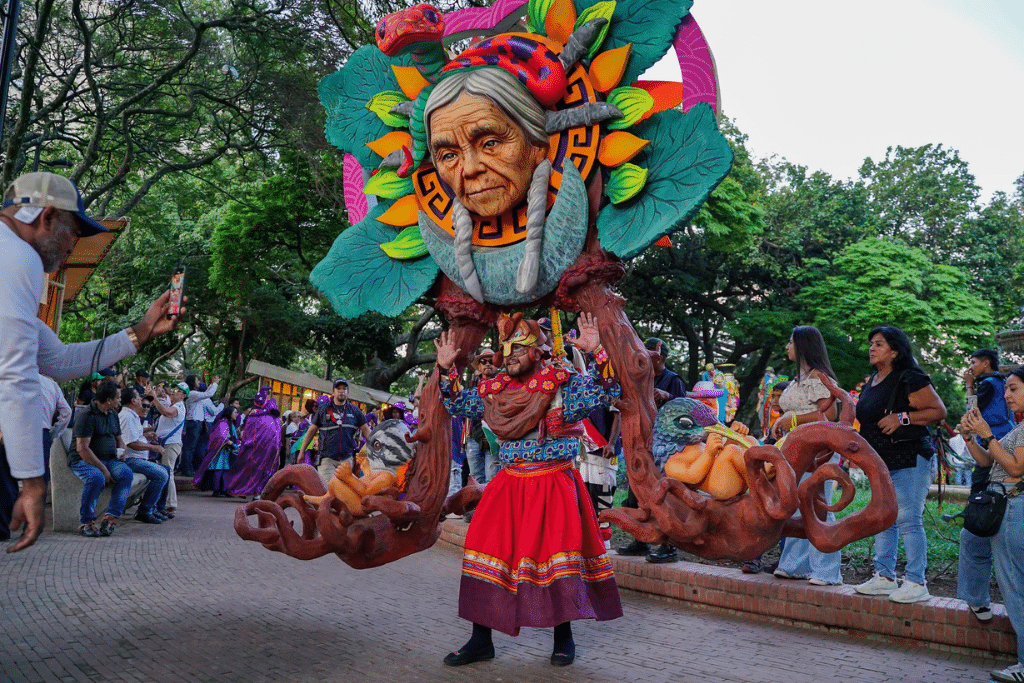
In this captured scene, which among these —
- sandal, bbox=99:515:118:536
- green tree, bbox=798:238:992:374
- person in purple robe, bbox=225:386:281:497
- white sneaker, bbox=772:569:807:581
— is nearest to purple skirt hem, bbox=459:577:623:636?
white sneaker, bbox=772:569:807:581

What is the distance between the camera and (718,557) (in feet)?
12.0

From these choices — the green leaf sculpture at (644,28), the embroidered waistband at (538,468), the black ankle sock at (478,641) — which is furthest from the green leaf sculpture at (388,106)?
the black ankle sock at (478,641)

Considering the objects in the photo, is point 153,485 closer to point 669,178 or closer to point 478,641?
point 478,641

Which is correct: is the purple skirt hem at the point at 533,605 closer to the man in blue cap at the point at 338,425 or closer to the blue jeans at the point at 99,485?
the blue jeans at the point at 99,485

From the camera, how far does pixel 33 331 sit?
109 inches

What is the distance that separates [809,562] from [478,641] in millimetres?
2716

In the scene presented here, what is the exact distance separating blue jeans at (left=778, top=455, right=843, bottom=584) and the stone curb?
0.41 ft

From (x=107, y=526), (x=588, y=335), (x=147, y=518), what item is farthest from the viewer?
(x=147, y=518)

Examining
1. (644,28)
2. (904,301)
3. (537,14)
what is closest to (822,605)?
(644,28)

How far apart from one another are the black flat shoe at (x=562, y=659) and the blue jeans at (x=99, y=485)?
5.77 meters

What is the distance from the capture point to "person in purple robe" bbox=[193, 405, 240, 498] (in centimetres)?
1235

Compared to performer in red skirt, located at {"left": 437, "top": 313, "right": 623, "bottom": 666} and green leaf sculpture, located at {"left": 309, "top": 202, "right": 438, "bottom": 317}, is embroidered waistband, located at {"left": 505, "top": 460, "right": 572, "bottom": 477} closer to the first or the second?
performer in red skirt, located at {"left": 437, "top": 313, "right": 623, "bottom": 666}

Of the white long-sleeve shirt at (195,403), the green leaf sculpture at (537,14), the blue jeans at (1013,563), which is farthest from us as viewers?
the white long-sleeve shirt at (195,403)

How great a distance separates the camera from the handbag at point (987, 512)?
414 cm
